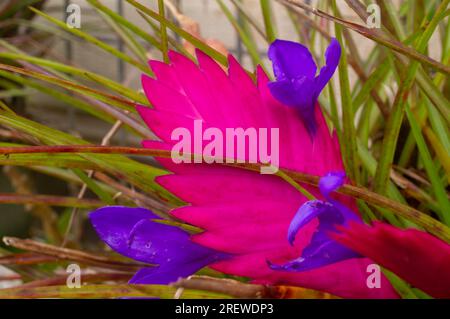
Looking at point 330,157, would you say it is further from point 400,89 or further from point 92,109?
point 92,109

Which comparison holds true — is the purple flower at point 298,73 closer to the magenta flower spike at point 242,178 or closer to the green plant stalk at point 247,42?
the magenta flower spike at point 242,178

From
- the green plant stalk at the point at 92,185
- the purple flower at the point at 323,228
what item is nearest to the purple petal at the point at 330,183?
the purple flower at the point at 323,228

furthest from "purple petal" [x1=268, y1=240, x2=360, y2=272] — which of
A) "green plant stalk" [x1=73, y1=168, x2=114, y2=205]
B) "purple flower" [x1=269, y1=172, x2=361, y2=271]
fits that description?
"green plant stalk" [x1=73, y1=168, x2=114, y2=205]

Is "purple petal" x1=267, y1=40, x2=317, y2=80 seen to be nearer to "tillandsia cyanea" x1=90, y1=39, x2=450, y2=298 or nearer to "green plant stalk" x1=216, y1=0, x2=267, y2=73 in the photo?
"tillandsia cyanea" x1=90, y1=39, x2=450, y2=298

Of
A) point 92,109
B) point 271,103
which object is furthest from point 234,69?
point 92,109

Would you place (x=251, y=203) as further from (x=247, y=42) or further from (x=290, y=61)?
(x=247, y=42)

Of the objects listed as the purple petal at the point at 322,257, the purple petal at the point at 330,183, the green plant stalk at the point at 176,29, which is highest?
the green plant stalk at the point at 176,29
